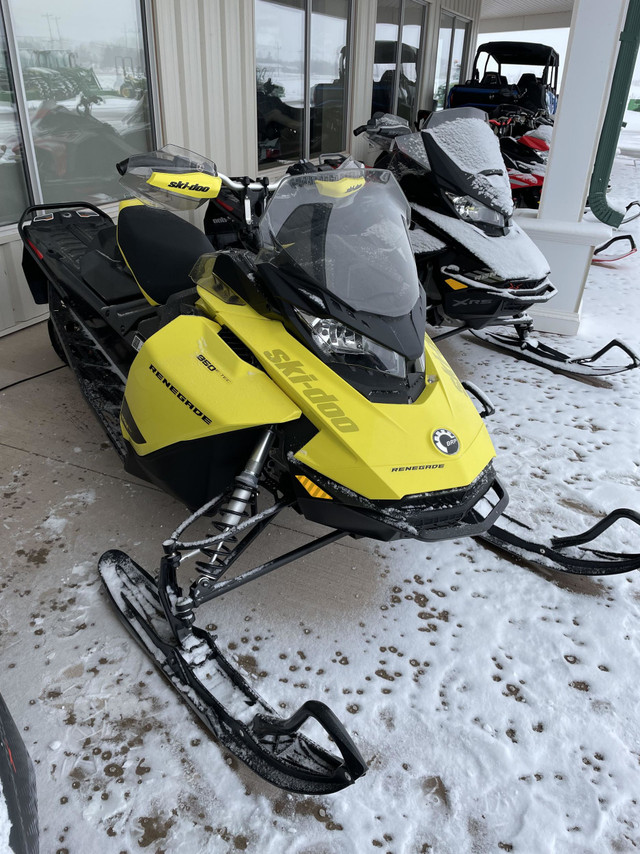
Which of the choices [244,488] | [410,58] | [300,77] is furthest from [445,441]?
[410,58]

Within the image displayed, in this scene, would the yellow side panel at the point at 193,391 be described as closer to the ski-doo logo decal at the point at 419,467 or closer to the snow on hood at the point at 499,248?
the ski-doo logo decal at the point at 419,467

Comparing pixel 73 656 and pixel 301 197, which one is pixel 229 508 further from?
pixel 301 197

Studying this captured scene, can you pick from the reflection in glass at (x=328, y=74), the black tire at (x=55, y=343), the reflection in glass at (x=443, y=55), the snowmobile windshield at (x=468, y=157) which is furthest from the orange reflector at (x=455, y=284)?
the reflection in glass at (x=443, y=55)

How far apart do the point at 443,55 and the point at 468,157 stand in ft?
31.0

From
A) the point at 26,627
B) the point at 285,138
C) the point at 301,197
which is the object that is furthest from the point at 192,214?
the point at 26,627

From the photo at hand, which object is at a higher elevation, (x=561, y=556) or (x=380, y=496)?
(x=380, y=496)

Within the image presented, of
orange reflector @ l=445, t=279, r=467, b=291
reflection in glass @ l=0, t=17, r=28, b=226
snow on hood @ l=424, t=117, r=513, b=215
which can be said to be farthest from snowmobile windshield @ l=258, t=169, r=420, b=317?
reflection in glass @ l=0, t=17, r=28, b=226

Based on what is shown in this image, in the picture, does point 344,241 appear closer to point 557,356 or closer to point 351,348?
point 351,348

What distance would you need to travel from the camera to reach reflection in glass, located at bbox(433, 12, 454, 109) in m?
10.5

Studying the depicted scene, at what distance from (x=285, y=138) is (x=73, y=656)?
6002 mm

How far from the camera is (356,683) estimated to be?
5.36 feet

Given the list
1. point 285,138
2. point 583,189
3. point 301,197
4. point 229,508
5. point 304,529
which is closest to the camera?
point 229,508

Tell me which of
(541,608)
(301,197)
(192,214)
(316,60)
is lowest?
(541,608)

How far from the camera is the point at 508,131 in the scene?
803 centimetres
